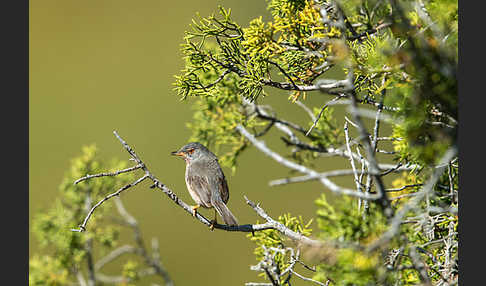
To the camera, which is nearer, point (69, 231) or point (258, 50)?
point (258, 50)

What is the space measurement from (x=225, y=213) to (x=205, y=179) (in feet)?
1.17

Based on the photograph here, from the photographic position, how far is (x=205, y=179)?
233 centimetres

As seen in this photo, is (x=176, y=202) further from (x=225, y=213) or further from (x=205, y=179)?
(x=205, y=179)

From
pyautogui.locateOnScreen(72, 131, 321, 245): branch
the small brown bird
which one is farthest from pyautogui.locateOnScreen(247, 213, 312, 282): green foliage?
the small brown bird

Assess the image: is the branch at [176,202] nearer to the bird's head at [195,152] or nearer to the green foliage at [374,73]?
the green foliage at [374,73]

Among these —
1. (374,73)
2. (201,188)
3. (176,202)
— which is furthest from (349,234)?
(201,188)

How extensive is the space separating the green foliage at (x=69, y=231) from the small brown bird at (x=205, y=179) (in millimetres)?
340

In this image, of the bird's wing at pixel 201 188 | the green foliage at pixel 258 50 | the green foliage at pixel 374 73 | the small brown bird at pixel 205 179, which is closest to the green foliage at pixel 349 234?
the green foliage at pixel 374 73

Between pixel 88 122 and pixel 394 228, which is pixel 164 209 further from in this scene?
pixel 394 228

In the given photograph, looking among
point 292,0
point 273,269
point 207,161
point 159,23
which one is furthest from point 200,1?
point 273,269

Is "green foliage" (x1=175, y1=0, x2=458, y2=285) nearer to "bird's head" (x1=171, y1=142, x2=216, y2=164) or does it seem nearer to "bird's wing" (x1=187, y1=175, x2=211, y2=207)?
"bird's wing" (x1=187, y1=175, x2=211, y2=207)

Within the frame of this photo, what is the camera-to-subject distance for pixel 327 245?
996 mm

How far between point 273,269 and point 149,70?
5272mm

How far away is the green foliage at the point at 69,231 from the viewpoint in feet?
7.97
